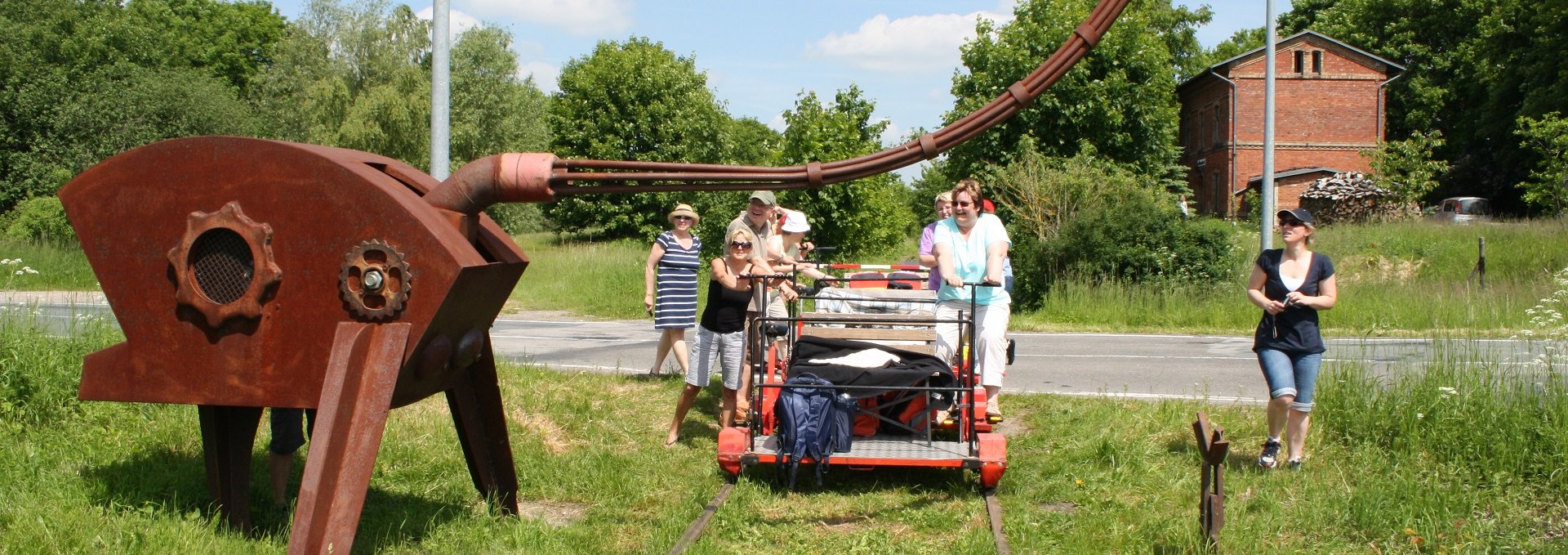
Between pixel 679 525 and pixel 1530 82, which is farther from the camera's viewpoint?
pixel 1530 82

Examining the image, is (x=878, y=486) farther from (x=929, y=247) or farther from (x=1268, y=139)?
(x=1268, y=139)

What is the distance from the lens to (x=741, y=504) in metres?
6.34

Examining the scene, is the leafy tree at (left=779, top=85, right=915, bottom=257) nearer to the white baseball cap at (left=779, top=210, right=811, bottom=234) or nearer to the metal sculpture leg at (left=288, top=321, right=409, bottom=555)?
the white baseball cap at (left=779, top=210, right=811, bottom=234)

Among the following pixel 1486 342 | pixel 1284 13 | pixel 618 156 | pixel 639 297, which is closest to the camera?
pixel 1486 342

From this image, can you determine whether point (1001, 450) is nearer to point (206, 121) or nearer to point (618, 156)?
point (618, 156)

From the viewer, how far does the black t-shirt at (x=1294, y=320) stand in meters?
6.61

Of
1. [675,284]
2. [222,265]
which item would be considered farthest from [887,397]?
[222,265]

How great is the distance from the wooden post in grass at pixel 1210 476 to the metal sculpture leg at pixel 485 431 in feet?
10.1

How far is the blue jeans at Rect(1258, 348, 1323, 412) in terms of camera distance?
658cm

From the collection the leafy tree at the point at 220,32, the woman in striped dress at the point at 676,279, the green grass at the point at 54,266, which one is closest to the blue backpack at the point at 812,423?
the woman in striped dress at the point at 676,279

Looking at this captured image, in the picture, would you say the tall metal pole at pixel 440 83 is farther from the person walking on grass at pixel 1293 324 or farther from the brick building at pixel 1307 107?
the brick building at pixel 1307 107

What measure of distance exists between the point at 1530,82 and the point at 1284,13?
2514cm

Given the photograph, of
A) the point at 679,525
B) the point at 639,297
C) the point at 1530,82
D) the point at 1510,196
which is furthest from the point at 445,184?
the point at 1510,196

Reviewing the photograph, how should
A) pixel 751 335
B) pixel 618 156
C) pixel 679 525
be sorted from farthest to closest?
1. pixel 618 156
2. pixel 751 335
3. pixel 679 525
